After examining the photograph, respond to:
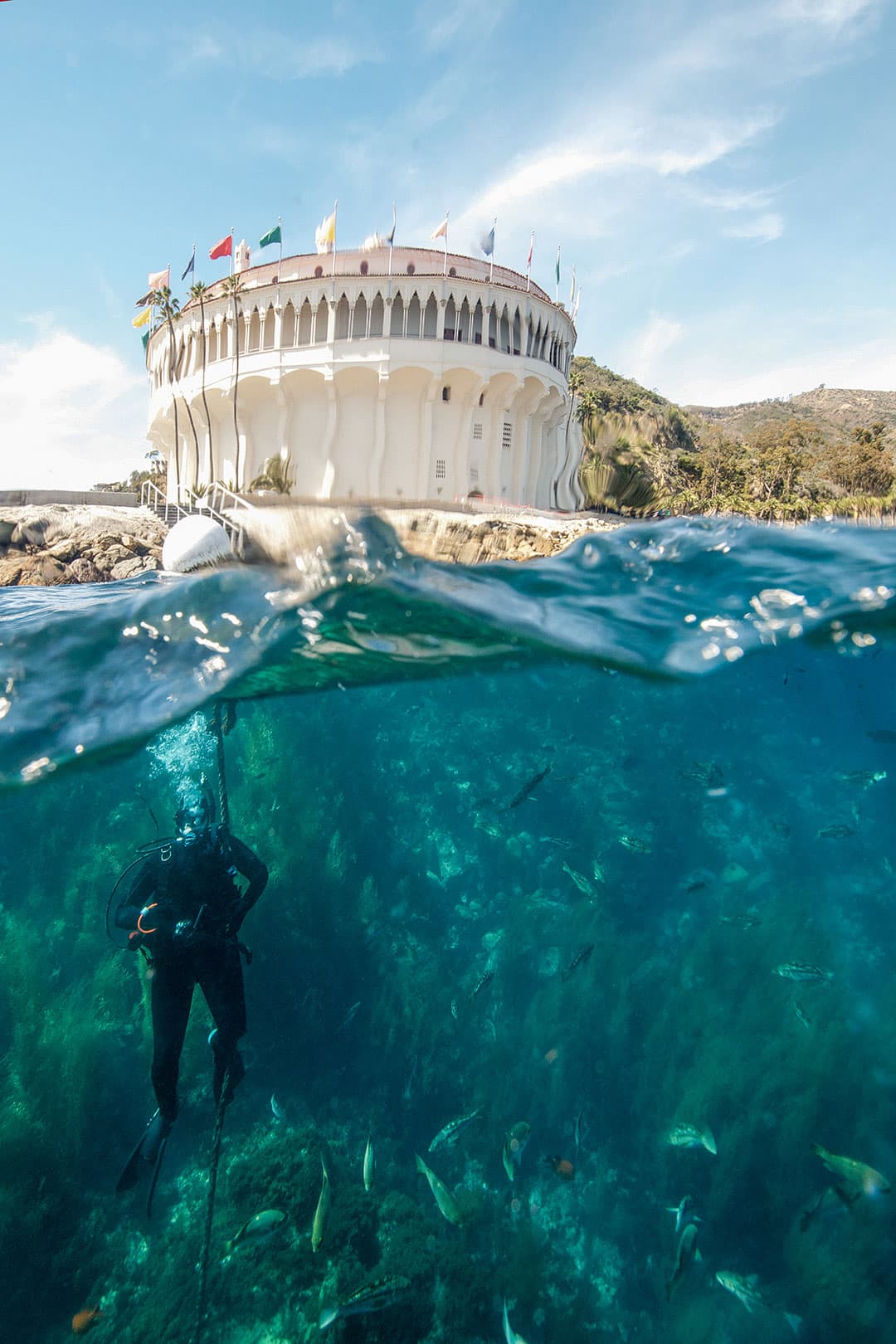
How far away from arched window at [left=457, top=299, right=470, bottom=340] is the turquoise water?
28.3 meters

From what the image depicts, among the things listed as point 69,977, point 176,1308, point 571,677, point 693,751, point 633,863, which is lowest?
point 69,977

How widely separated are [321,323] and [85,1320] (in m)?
40.4

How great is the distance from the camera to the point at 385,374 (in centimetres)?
3941

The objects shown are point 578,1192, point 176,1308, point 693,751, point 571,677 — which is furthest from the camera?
point 693,751

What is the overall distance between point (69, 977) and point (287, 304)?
3460 cm

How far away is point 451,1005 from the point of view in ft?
49.9

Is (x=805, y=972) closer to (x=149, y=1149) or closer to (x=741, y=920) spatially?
(x=741, y=920)

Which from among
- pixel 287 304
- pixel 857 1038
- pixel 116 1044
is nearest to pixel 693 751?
pixel 857 1038

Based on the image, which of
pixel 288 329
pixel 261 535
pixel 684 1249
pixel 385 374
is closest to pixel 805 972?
pixel 684 1249

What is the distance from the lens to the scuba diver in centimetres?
839

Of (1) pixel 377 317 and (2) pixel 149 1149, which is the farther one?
(1) pixel 377 317

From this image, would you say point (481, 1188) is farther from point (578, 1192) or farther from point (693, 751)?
point (693, 751)

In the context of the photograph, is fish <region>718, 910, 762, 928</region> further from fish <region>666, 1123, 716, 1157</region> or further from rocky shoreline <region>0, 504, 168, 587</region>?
rocky shoreline <region>0, 504, 168, 587</region>

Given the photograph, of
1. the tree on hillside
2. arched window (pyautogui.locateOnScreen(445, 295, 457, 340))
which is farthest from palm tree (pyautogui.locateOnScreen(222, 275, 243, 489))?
the tree on hillside
